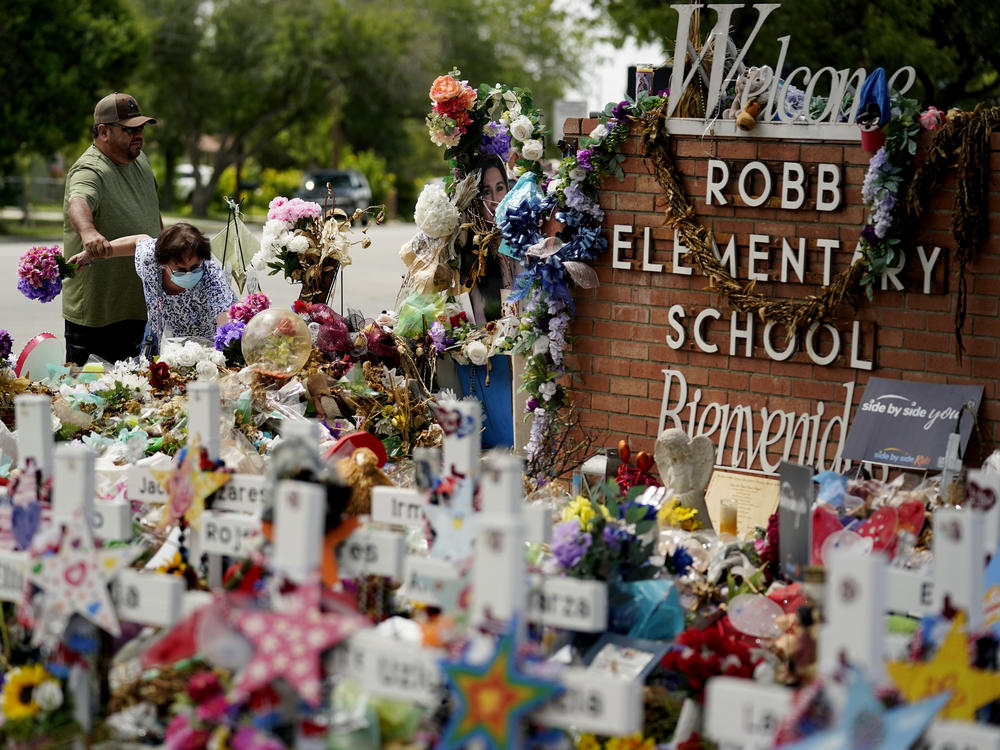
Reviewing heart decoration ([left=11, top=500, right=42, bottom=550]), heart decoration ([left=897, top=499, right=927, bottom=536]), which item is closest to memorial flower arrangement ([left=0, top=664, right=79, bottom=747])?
heart decoration ([left=11, top=500, right=42, bottom=550])

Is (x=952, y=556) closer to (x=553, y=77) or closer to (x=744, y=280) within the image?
(x=744, y=280)

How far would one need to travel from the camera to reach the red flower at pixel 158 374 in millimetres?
5906

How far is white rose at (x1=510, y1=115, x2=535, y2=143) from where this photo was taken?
20.5 feet

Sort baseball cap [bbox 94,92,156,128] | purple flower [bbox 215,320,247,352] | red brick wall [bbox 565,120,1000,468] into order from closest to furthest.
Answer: red brick wall [bbox 565,120,1000,468] < purple flower [bbox 215,320,247,352] < baseball cap [bbox 94,92,156,128]

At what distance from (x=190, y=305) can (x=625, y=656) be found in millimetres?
3828

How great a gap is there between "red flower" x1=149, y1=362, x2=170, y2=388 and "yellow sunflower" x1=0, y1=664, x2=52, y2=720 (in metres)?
3.19

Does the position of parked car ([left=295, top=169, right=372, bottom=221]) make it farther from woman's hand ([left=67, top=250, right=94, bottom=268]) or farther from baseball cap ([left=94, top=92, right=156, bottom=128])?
woman's hand ([left=67, top=250, right=94, bottom=268])

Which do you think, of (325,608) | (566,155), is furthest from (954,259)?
(325,608)

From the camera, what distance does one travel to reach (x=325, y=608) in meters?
2.54

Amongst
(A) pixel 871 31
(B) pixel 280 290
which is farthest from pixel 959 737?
(A) pixel 871 31

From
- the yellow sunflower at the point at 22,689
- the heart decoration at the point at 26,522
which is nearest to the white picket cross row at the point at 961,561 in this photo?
the yellow sunflower at the point at 22,689

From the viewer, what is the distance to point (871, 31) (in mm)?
16828

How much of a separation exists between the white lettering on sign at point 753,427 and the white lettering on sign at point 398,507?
2552mm

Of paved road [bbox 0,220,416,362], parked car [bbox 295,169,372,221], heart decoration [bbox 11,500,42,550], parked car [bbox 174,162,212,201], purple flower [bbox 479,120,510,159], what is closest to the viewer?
heart decoration [bbox 11,500,42,550]
